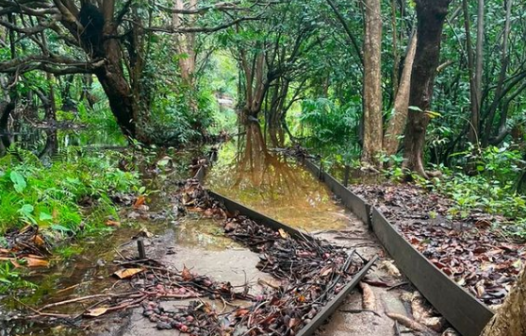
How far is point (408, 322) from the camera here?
2.87m

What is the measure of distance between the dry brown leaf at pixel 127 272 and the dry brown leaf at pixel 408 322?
2163mm

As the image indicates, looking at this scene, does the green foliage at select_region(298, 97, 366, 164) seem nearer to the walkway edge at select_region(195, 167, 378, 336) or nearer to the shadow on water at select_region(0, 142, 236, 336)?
the walkway edge at select_region(195, 167, 378, 336)

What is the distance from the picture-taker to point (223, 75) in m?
35.3

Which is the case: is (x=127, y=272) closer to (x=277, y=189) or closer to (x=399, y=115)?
(x=277, y=189)

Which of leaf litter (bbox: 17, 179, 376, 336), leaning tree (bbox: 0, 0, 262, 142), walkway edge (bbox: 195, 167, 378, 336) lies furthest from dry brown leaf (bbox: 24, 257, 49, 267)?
leaning tree (bbox: 0, 0, 262, 142)

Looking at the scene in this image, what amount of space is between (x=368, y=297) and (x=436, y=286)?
1.79ft

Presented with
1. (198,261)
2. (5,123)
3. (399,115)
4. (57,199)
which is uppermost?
(399,115)

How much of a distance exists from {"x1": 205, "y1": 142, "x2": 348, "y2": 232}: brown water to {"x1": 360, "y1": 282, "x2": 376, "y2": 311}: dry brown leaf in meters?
1.72

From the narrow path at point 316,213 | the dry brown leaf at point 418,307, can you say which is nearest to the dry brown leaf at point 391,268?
the narrow path at point 316,213

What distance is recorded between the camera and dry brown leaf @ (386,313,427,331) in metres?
2.83

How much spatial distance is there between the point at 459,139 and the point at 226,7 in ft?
22.7

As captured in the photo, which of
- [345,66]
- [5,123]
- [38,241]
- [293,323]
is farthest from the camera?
[345,66]

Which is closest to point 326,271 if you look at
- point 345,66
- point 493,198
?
point 493,198

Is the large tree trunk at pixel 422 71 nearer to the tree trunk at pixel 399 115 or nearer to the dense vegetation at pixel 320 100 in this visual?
the dense vegetation at pixel 320 100
